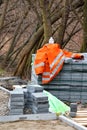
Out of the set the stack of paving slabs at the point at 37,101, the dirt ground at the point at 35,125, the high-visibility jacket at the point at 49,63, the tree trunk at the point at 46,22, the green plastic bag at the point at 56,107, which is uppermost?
the tree trunk at the point at 46,22

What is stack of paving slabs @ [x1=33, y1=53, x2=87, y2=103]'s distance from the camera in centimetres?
1070

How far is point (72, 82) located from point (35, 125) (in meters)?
3.60

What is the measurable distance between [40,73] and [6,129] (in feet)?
12.3

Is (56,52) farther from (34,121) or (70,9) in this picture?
(70,9)

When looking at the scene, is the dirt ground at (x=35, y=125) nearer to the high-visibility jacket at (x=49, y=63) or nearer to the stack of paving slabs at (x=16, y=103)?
the stack of paving slabs at (x=16, y=103)

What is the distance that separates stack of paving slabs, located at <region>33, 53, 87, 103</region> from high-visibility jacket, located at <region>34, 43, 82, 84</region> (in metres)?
0.17

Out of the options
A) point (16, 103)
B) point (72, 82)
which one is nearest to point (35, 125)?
point (16, 103)

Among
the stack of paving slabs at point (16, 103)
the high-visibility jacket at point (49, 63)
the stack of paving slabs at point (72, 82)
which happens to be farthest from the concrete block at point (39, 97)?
the stack of paving slabs at point (72, 82)

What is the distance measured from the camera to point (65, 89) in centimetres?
1070

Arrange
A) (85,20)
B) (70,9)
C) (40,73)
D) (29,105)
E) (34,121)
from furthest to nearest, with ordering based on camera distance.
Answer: (70,9) < (85,20) < (40,73) < (29,105) < (34,121)

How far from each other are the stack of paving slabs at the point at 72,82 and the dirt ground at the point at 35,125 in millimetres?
3077

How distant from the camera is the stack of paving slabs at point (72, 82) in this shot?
1070 centimetres

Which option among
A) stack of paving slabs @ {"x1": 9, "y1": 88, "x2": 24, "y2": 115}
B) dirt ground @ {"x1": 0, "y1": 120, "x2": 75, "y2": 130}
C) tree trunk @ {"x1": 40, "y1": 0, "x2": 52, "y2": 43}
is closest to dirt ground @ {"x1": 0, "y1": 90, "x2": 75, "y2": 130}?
dirt ground @ {"x1": 0, "y1": 120, "x2": 75, "y2": 130}

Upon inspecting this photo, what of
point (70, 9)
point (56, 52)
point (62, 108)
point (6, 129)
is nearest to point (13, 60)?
point (70, 9)
